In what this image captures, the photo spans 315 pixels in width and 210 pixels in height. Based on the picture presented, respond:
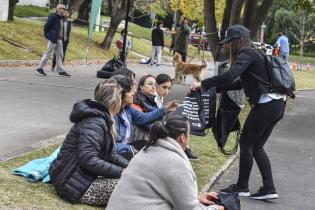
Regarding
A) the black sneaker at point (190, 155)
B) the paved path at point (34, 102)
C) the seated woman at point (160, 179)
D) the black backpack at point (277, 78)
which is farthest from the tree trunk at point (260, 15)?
the seated woman at point (160, 179)

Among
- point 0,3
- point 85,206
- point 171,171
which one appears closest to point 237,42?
point 85,206

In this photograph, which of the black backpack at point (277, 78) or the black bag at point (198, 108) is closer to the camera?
the black backpack at point (277, 78)

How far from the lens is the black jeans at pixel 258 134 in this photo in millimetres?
6672

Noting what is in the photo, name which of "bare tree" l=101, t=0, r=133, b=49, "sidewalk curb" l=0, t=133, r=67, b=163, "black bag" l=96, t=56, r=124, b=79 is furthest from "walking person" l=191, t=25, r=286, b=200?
"bare tree" l=101, t=0, r=133, b=49

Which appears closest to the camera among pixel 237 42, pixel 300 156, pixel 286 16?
pixel 237 42

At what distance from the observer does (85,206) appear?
5.51 meters

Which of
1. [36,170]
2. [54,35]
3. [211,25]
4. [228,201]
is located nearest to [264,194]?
[228,201]

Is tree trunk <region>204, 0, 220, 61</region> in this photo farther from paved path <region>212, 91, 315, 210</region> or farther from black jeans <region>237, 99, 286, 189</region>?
black jeans <region>237, 99, 286, 189</region>

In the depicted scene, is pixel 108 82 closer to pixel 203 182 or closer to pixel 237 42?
pixel 237 42

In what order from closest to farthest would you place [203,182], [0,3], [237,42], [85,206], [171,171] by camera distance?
[171,171] < [85,206] < [237,42] < [203,182] < [0,3]

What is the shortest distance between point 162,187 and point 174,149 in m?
0.26

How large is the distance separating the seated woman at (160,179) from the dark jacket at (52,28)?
1315 centimetres

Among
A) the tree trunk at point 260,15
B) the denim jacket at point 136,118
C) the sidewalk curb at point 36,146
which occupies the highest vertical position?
the tree trunk at point 260,15

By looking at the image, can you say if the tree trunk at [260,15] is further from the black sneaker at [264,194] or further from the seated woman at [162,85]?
the black sneaker at [264,194]
